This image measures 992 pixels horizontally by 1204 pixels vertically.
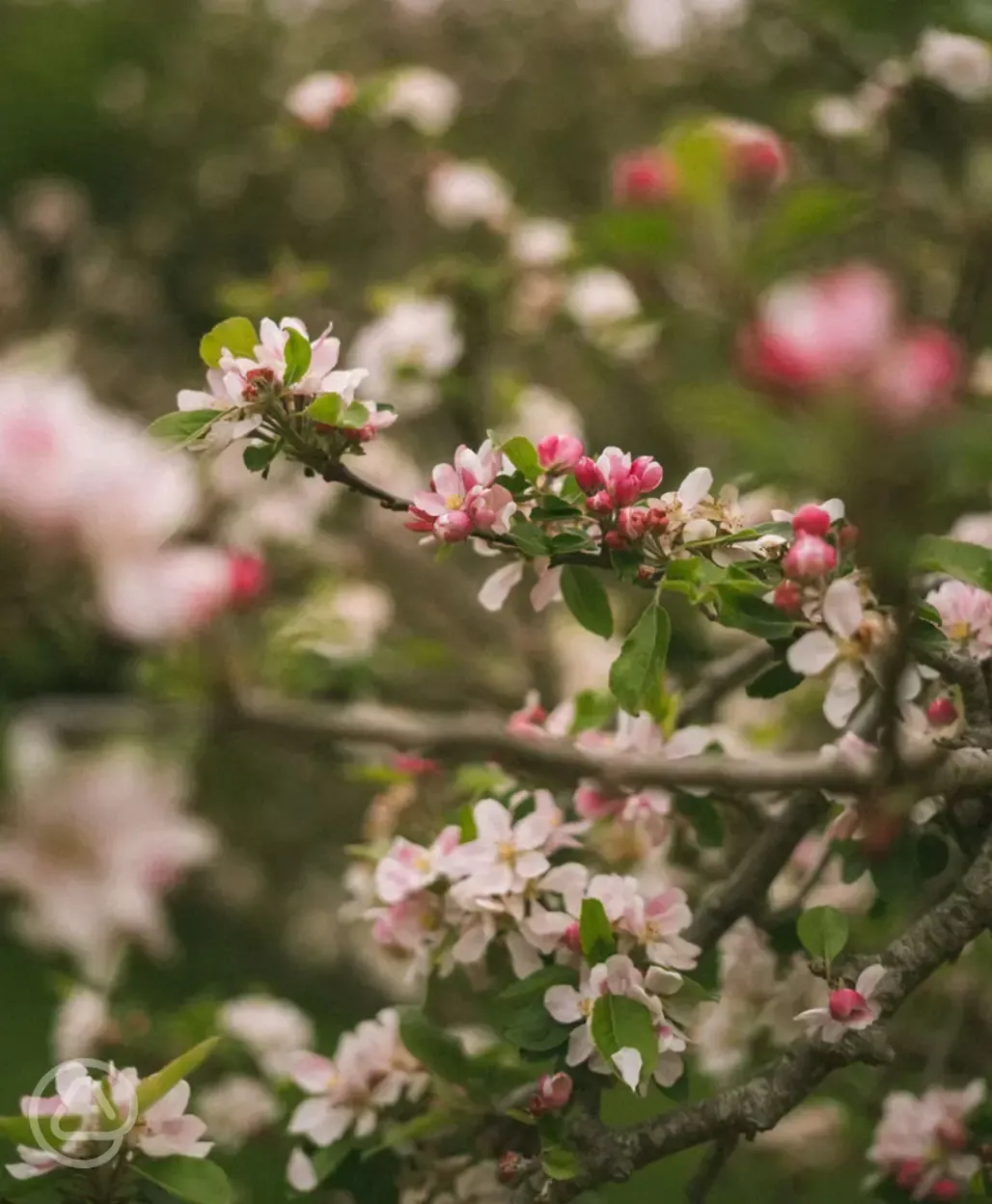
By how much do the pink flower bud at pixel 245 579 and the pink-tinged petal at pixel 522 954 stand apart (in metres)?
0.38

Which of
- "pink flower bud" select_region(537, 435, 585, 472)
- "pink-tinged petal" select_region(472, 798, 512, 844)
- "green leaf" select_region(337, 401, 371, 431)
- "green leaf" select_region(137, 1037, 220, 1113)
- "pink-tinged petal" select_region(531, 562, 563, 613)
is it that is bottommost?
"green leaf" select_region(137, 1037, 220, 1113)

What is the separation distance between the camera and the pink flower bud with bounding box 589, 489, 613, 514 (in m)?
0.51

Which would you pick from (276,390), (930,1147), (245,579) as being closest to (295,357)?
(276,390)

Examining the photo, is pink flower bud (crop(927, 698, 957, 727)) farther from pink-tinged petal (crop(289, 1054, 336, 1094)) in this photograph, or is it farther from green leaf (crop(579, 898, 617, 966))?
pink-tinged petal (crop(289, 1054, 336, 1094))

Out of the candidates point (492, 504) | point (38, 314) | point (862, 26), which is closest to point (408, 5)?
point (38, 314)

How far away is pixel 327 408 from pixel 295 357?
0.03m

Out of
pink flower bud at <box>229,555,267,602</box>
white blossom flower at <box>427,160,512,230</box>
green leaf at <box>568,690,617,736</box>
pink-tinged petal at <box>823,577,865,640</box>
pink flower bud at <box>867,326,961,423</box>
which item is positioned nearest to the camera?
pink flower bud at <box>867,326,961,423</box>

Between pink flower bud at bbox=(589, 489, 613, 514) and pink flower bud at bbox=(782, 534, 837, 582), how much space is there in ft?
0.28

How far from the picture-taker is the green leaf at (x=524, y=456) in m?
0.53

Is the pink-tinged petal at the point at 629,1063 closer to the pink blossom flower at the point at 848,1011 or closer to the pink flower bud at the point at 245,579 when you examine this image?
the pink blossom flower at the point at 848,1011

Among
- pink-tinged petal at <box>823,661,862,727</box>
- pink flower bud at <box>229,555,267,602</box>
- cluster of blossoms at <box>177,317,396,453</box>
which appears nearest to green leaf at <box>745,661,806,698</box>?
pink-tinged petal at <box>823,661,862,727</box>

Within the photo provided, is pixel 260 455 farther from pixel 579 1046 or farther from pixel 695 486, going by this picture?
pixel 579 1046

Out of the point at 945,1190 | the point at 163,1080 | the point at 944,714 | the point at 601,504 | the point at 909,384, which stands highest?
the point at 909,384

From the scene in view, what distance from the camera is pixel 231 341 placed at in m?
0.51
